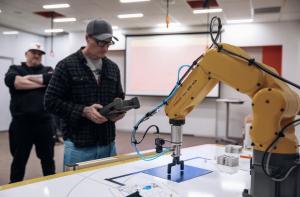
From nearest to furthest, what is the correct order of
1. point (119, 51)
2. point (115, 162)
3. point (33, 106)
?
point (115, 162)
point (33, 106)
point (119, 51)

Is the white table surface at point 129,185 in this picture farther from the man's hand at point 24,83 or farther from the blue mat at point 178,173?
the man's hand at point 24,83

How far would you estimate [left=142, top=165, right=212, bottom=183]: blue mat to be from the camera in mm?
1291

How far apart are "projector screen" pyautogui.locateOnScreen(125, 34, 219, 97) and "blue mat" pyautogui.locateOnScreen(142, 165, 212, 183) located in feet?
17.5

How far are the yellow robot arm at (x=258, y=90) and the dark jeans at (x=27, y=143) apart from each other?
2.01 metres

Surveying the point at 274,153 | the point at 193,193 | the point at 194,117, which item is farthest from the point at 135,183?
the point at 194,117

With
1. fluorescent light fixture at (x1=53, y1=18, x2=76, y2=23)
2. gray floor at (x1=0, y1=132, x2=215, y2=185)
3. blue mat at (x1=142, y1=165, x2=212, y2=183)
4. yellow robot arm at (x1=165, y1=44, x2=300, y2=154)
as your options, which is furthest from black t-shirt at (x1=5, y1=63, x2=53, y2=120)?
fluorescent light fixture at (x1=53, y1=18, x2=76, y2=23)

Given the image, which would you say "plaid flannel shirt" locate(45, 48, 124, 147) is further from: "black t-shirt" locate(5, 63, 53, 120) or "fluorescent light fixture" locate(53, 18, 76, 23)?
"fluorescent light fixture" locate(53, 18, 76, 23)

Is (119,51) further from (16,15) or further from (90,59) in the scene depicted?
(90,59)

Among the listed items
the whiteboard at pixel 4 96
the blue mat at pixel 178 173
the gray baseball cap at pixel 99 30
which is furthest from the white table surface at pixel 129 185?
the whiteboard at pixel 4 96

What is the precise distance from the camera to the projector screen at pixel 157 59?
685 cm

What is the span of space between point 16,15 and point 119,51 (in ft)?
8.05

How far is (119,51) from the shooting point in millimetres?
7613

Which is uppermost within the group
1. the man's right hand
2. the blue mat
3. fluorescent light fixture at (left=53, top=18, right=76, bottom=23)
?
fluorescent light fixture at (left=53, top=18, right=76, bottom=23)

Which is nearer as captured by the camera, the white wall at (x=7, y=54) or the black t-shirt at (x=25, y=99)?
the black t-shirt at (x=25, y=99)
